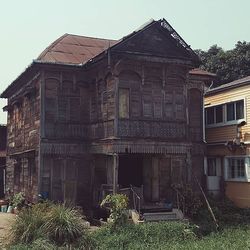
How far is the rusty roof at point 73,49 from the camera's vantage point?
22.2 meters

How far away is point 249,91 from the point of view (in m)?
22.3

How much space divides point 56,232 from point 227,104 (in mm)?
12957

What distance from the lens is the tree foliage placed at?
39781 millimetres

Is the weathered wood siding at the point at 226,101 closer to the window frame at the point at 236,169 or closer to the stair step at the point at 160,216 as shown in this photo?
the window frame at the point at 236,169

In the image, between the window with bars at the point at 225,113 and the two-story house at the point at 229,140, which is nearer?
the two-story house at the point at 229,140

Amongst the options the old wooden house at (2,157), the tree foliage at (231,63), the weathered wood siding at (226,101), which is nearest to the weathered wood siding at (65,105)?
the weathered wood siding at (226,101)

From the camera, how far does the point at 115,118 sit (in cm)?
1953

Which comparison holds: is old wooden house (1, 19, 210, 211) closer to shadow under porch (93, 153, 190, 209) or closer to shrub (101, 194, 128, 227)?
shadow under porch (93, 153, 190, 209)

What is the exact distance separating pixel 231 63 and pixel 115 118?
2360 centimetres

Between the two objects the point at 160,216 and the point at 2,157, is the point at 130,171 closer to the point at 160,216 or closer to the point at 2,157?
the point at 160,216

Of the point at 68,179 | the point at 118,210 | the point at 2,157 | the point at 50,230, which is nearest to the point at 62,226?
the point at 50,230

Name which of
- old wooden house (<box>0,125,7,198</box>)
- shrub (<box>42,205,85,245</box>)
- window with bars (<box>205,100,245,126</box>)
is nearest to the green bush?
shrub (<box>42,205,85,245</box>)

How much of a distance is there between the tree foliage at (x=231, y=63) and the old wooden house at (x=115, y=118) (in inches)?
651

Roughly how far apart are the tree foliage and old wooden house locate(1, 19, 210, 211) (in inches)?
651
